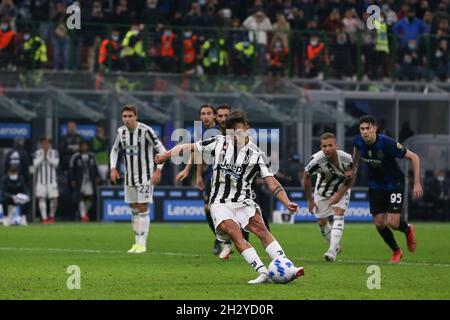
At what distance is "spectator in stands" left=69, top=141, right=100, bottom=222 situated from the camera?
31.4 metres

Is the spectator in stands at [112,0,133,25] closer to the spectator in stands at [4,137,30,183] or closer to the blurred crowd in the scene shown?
the blurred crowd

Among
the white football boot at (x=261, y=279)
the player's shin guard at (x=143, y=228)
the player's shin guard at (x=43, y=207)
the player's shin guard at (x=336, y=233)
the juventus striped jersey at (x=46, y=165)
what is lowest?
the player's shin guard at (x=43, y=207)

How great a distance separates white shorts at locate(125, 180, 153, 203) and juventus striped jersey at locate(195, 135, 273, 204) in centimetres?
639

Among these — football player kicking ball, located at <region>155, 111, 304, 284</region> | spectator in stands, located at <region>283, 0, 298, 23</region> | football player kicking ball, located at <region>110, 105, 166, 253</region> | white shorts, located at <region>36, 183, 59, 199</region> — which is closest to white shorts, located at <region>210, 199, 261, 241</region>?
football player kicking ball, located at <region>155, 111, 304, 284</region>

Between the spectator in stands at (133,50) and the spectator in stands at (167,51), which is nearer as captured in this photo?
the spectator in stands at (133,50)

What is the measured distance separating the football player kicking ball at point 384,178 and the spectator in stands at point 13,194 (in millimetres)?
12991

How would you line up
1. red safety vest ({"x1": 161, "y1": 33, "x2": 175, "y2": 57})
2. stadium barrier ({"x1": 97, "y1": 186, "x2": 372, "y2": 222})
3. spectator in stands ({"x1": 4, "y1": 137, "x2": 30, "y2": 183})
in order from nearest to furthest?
spectator in stands ({"x1": 4, "y1": 137, "x2": 30, "y2": 183}), stadium barrier ({"x1": 97, "y1": 186, "x2": 372, "y2": 222}), red safety vest ({"x1": 161, "y1": 33, "x2": 175, "y2": 57})

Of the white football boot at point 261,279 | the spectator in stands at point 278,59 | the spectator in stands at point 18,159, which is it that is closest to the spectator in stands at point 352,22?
the spectator in stands at point 278,59

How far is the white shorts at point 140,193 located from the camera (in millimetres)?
20578

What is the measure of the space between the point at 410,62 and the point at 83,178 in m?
11.5

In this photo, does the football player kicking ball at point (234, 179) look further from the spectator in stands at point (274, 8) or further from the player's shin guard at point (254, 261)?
the spectator in stands at point (274, 8)

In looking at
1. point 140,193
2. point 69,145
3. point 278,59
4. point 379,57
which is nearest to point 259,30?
point 278,59

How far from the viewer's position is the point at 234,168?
14203 millimetres
